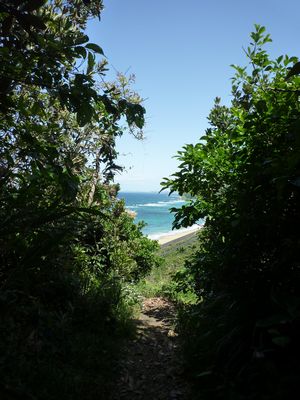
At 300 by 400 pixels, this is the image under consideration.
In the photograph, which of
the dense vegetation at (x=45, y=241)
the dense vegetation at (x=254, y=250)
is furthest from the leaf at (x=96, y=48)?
the dense vegetation at (x=254, y=250)

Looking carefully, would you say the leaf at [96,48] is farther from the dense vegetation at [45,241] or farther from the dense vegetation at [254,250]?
the dense vegetation at [254,250]

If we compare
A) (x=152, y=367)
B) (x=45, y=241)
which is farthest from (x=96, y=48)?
(x=152, y=367)

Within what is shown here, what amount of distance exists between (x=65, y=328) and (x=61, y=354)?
0.51 metres

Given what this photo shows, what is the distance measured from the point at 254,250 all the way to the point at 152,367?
2319 millimetres

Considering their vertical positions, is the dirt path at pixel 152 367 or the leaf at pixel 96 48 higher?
the leaf at pixel 96 48

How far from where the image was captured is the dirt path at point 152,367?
11.7 feet

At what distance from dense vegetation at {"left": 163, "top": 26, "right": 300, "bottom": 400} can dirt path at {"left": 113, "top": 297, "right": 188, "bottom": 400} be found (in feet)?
1.09

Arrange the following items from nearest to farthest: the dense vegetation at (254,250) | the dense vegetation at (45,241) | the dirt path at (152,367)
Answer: the dense vegetation at (254,250) < the dense vegetation at (45,241) < the dirt path at (152,367)

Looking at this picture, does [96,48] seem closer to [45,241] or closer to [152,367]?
[45,241]

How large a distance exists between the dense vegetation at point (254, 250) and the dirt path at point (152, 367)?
1.09 feet

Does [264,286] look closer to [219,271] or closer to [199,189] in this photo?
[219,271]

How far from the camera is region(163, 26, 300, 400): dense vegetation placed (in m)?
2.20

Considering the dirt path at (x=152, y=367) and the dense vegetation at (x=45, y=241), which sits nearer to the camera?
the dense vegetation at (x=45, y=241)

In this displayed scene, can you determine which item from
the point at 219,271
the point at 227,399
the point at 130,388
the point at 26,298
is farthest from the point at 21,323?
the point at 227,399
